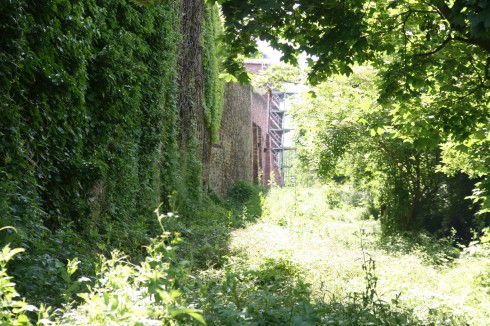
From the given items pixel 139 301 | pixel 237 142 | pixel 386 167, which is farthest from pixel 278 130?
pixel 139 301

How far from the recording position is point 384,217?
17.2 m

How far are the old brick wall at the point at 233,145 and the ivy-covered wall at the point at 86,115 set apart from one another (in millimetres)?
6151

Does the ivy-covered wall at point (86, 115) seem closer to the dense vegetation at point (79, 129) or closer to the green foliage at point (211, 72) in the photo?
the dense vegetation at point (79, 129)

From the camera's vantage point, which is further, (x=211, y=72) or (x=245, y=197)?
(x=245, y=197)

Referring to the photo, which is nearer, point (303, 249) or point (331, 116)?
point (303, 249)

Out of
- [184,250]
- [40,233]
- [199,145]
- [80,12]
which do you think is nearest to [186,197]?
[199,145]

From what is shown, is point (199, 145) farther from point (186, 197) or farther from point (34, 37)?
point (34, 37)

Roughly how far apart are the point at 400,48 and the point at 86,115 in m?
3.90

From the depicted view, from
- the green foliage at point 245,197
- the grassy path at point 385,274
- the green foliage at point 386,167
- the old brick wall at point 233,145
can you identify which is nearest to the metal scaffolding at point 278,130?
the old brick wall at point 233,145

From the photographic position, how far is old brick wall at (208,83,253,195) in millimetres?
17828

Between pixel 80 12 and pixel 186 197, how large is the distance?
6.29 meters

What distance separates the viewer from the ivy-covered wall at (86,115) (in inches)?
208

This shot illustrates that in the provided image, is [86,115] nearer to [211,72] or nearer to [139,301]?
[139,301]

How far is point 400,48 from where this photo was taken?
6.36 m
